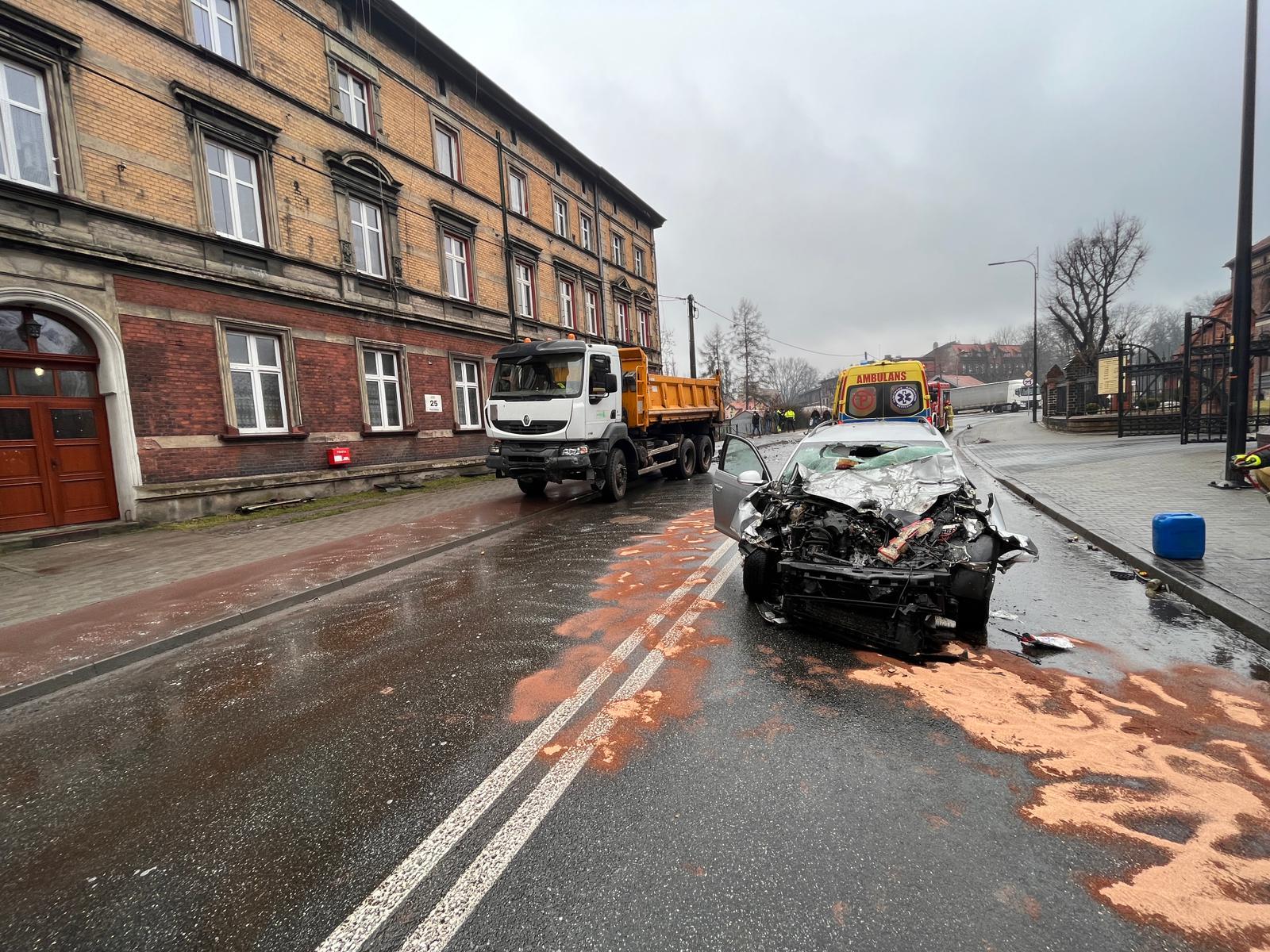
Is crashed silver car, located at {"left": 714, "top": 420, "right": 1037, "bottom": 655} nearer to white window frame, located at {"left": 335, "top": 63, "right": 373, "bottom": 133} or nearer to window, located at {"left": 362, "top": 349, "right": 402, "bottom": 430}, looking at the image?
window, located at {"left": 362, "top": 349, "right": 402, "bottom": 430}

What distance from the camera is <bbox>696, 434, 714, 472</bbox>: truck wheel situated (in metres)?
16.6

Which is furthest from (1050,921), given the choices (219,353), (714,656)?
(219,353)

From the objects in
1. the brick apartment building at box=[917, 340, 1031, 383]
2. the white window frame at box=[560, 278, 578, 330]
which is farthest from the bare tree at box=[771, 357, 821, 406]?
the white window frame at box=[560, 278, 578, 330]

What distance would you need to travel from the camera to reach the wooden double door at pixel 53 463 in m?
8.88

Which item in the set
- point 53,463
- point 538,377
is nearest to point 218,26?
point 53,463

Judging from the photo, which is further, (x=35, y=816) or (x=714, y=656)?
(x=714, y=656)

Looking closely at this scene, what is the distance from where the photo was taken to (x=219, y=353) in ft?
36.7

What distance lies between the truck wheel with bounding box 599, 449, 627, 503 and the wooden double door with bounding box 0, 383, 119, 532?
8.45 metres

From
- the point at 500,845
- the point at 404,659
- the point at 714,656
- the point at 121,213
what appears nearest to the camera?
the point at 500,845

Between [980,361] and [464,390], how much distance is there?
105911 millimetres

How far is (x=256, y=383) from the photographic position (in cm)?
1208

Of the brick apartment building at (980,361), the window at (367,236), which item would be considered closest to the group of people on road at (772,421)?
the window at (367,236)

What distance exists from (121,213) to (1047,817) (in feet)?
45.4

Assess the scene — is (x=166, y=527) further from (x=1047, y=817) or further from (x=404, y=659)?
(x=1047, y=817)
